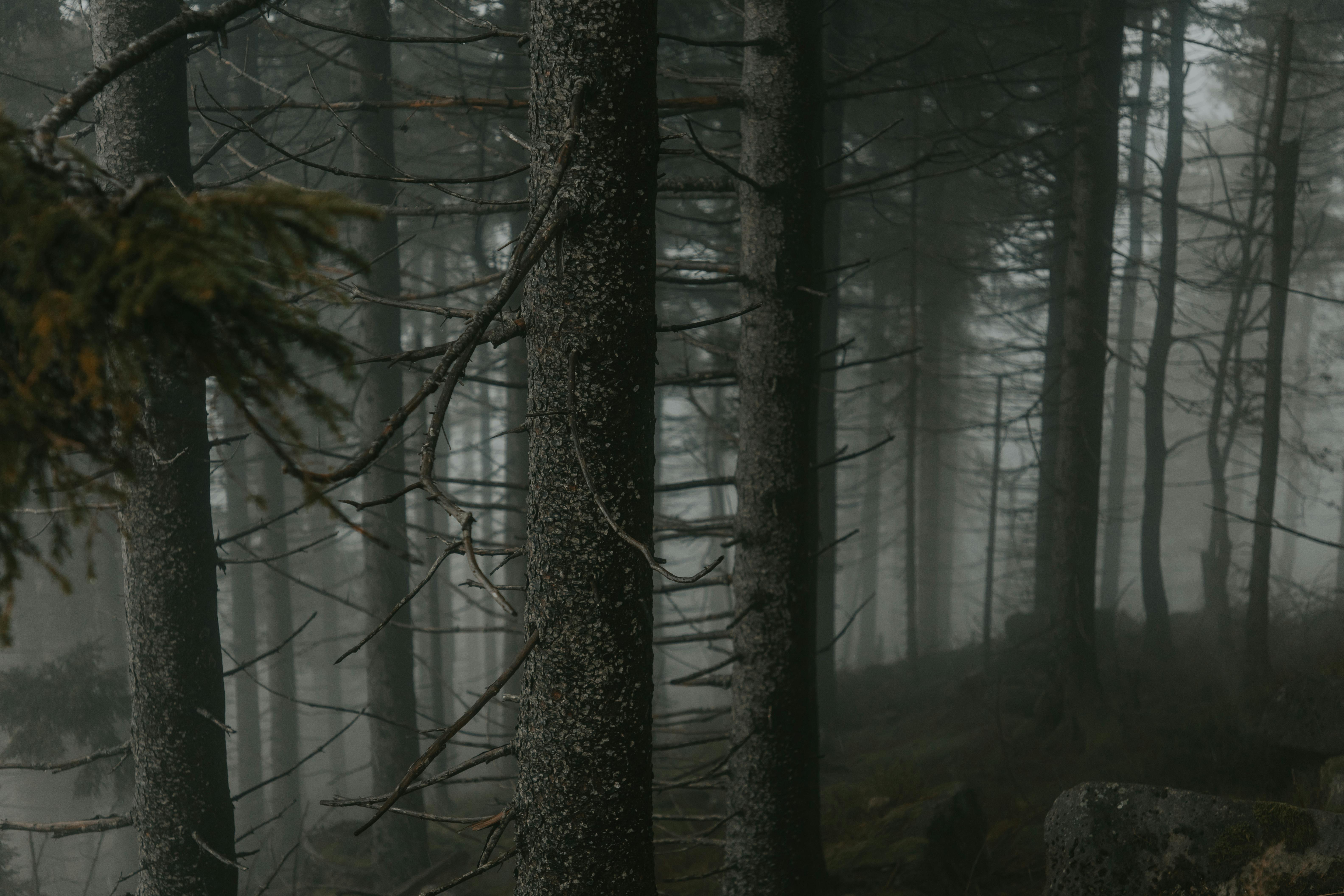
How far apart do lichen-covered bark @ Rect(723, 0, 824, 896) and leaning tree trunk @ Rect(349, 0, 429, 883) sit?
15.4 ft

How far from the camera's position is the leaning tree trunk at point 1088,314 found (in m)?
9.69

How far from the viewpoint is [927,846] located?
6.12 meters

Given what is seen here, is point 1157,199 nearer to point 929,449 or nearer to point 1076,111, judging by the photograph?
point 1076,111

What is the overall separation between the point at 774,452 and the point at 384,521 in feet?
20.4

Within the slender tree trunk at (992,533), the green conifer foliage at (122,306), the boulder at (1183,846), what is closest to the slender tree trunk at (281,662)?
the slender tree trunk at (992,533)

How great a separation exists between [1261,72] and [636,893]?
84.9 ft

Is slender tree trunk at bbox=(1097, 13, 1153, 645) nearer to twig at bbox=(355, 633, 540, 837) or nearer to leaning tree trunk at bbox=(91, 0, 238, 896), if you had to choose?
leaning tree trunk at bbox=(91, 0, 238, 896)

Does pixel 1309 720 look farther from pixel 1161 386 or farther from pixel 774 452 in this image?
pixel 1161 386

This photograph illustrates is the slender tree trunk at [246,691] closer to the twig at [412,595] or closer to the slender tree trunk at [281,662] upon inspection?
the slender tree trunk at [281,662]

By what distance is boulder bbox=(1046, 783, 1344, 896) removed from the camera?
3867 mm

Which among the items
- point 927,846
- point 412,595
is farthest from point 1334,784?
point 412,595

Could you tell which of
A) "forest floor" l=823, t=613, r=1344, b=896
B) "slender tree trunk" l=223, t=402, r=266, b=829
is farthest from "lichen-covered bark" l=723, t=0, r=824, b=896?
"slender tree trunk" l=223, t=402, r=266, b=829

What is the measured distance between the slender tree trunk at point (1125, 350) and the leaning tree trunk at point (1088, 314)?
9.89 feet

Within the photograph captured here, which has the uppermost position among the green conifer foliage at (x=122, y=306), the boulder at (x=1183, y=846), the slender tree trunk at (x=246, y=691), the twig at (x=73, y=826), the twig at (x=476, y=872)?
the green conifer foliage at (x=122, y=306)
